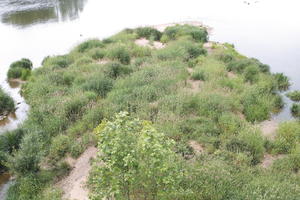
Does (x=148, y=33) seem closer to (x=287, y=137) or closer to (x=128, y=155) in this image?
(x=287, y=137)

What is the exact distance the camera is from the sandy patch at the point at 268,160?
969 centimetres

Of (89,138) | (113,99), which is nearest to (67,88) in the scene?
(113,99)

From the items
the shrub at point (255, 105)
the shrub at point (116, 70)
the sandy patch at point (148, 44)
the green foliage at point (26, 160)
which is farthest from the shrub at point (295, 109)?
the green foliage at point (26, 160)

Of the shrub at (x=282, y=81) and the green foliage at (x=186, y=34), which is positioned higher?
the green foliage at (x=186, y=34)

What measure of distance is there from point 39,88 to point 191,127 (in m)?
9.00

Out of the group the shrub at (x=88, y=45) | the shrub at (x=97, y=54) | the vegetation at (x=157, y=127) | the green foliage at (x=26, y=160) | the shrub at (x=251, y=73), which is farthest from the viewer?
the shrub at (x=88, y=45)

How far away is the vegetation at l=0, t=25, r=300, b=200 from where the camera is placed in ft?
18.6

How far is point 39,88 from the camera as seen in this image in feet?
50.6

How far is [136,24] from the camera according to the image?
30.5 metres

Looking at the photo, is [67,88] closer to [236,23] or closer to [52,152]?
[52,152]

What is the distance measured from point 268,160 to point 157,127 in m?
4.16

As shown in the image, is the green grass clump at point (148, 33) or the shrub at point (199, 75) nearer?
the shrub at point (199, 75)

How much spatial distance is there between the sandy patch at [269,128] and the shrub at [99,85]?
25.2ft

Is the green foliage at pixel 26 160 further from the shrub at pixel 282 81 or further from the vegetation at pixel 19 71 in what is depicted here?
the shrub at pixel 282 81
